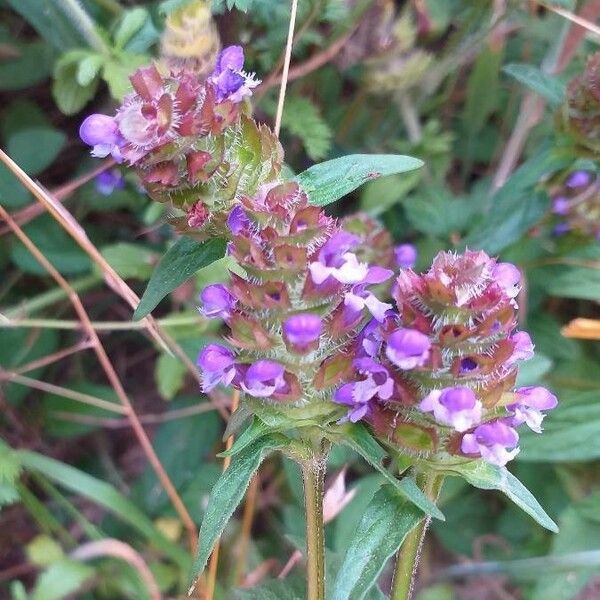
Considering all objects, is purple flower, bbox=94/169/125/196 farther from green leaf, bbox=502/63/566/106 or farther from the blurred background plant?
green leaf, bbox=502/63/566/106

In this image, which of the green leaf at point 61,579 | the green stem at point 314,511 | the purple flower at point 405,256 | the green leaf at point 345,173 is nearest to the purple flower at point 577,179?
the purple flower at point 405,256

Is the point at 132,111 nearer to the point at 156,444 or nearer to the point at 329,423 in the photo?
the point at 329,423

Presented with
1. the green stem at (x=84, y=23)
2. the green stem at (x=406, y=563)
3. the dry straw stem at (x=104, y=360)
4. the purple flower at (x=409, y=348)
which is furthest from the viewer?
the green stem at (x=84, y=23)

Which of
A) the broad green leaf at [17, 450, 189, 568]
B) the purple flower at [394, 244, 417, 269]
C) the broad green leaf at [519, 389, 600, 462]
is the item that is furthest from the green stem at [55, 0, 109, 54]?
the broad green leaf at [519, 389, 600, 462]

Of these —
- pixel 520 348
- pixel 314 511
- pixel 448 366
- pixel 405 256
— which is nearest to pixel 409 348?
pixel 448 366

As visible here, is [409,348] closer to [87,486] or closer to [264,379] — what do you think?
[264,379]

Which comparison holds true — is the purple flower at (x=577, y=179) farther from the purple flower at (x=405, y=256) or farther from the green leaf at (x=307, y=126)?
the green leaf at (x=307, y=126)

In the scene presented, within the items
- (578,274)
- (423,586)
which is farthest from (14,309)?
(578,274)
